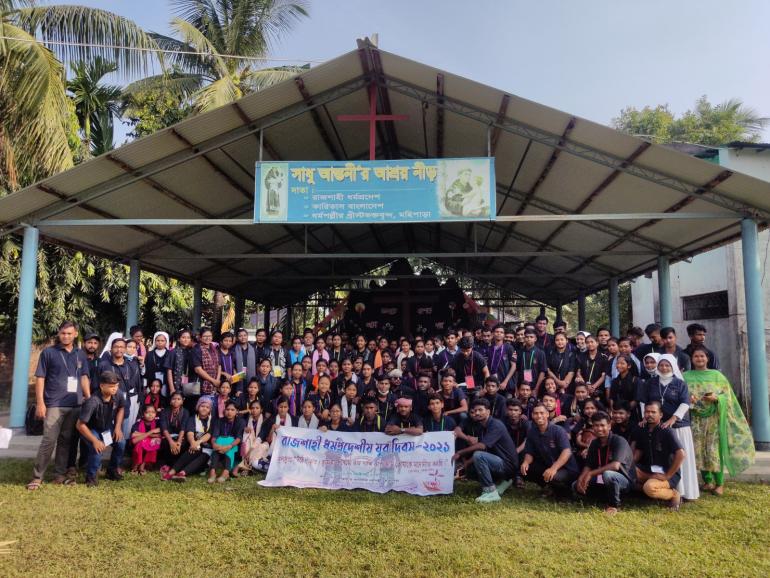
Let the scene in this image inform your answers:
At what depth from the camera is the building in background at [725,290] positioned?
41.7 feet

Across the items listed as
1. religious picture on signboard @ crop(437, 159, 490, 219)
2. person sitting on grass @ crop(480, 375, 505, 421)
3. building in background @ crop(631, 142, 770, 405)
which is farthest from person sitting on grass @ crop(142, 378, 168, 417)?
building in background @ crop(631, 142, 770, 405)

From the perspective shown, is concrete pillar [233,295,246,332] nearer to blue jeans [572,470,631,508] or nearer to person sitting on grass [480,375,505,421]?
person sitting on grass [480,375,505,421]

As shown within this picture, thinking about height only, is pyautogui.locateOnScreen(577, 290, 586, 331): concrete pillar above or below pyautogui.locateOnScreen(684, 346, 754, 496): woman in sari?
above

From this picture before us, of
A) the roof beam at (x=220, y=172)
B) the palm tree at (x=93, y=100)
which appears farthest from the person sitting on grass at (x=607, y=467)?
the palm tree at (x=93, y=100)

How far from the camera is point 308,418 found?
6691 mm

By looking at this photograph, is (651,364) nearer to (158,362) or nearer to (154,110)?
(158,362)

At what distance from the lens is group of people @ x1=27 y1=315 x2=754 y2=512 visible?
17.6 feet

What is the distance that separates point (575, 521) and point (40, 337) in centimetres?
1400

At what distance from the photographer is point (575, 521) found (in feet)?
15.4

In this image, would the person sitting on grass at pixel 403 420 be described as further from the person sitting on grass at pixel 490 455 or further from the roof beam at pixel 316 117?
the roof beam at pixel 316 117

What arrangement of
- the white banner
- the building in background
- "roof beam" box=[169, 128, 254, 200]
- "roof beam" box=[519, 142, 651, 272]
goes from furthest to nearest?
1. the building in background
2. "roof beam" box=[169, 128, 254, 200]
3. "roof beam" box=[519, 142, 651, 272]
4. the white banner

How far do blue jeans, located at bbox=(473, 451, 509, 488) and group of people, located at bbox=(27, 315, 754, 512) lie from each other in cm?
2

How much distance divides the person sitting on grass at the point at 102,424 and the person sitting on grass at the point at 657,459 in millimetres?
5473

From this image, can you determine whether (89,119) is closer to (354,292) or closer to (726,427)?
(354,292)
